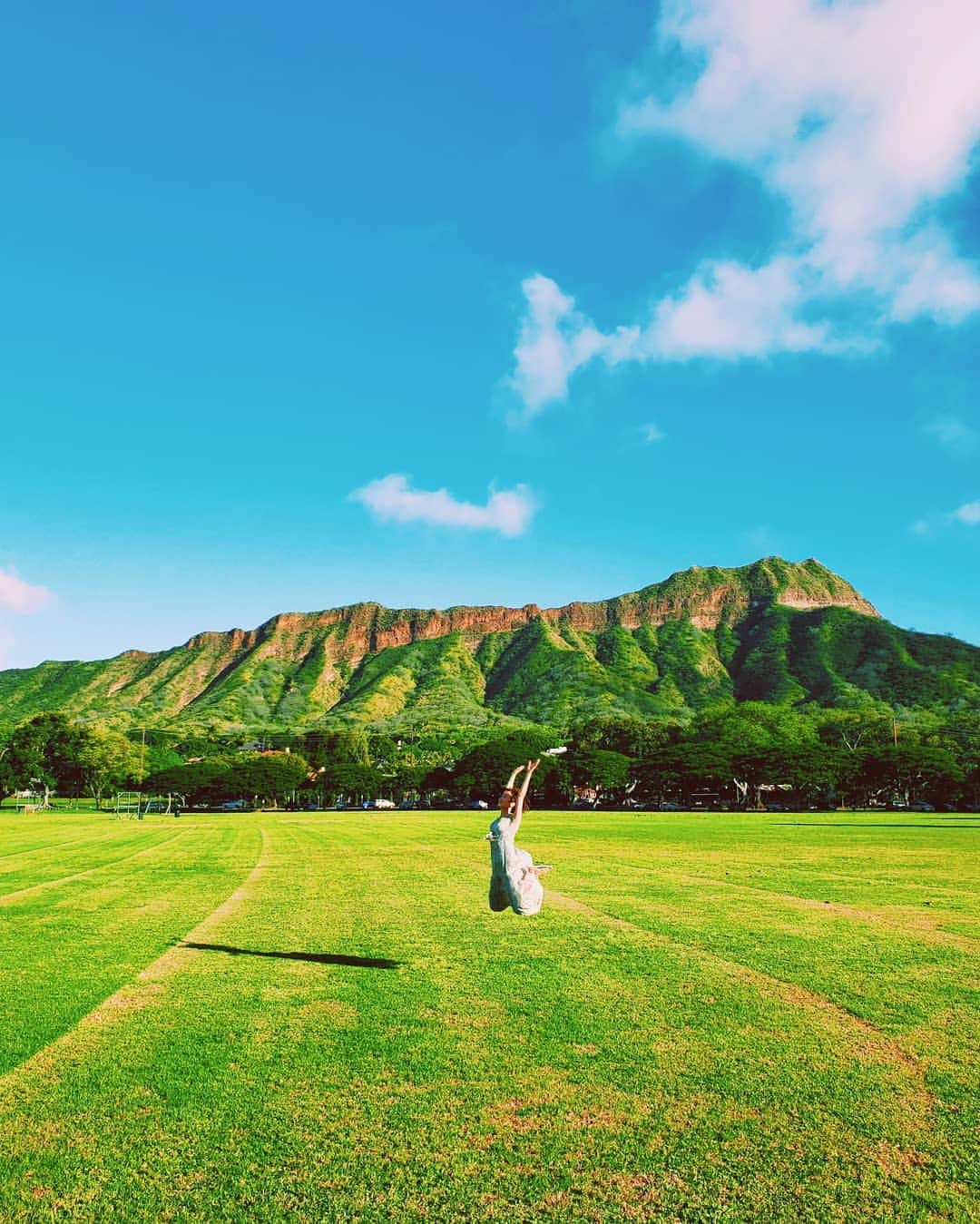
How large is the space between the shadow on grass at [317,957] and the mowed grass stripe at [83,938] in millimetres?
886

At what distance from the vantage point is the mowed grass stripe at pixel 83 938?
8.99 metres

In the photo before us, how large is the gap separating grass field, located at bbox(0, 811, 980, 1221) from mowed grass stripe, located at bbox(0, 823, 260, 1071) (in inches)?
3.0

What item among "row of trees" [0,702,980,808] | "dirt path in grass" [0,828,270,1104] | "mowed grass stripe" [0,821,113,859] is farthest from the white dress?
"row of trees" [0,702,980,808]

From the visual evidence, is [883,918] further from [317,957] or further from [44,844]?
[44,844]

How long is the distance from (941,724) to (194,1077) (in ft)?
620

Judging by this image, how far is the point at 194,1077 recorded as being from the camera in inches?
278

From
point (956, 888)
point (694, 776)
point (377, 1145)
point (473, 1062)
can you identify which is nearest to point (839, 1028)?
point (473, 1062)

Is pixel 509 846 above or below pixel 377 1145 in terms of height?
above

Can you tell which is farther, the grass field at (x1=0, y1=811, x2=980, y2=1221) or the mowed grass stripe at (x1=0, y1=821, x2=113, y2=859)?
the mowed grass stripe at (x1=0, y1=821, x2=113, y2=859)

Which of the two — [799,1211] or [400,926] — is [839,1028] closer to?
[799,1211]

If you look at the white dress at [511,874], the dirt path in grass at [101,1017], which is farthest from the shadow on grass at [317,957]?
the white dress at [511,874]

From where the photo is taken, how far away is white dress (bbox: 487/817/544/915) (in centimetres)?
1095

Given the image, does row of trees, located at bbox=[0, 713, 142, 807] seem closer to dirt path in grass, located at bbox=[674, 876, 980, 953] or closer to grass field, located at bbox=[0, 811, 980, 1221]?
grass field, located at bbox=[0, 811, 980, 1221]

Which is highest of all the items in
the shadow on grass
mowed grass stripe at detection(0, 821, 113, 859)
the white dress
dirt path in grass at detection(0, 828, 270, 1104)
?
the white dress
